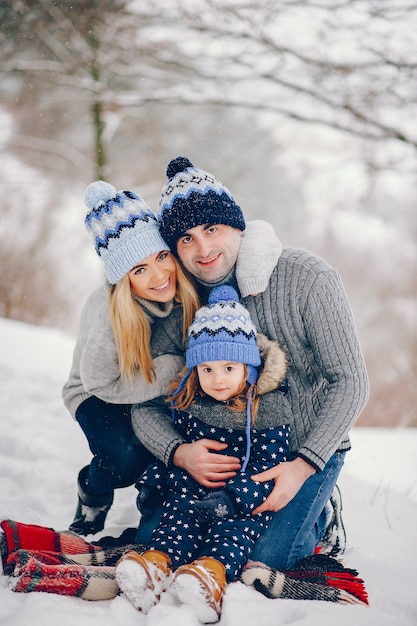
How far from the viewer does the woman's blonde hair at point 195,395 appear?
220cm

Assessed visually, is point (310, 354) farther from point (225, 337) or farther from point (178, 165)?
point (178, 165)

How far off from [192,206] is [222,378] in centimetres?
73

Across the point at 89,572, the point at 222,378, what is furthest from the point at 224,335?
the point at 89,572

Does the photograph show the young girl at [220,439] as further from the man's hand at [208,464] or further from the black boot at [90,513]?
the black boot at [90,513]

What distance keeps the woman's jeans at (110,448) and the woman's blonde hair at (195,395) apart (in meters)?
0.33

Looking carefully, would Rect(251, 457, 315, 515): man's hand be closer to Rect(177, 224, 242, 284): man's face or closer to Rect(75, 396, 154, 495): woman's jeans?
Rect(75, 396, 154, 495): woman's jeans

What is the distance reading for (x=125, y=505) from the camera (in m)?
2.79

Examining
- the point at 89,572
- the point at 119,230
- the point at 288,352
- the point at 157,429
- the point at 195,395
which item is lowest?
the point at 89,572

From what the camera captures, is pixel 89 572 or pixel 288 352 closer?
pixel 89 572

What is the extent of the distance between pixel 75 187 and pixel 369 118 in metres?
5.47

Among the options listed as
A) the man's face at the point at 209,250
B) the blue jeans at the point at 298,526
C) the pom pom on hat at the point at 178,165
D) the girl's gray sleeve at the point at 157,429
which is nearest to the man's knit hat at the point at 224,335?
the man's face at the point at 209,250

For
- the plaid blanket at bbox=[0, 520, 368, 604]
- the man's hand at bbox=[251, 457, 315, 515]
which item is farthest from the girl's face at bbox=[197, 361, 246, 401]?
the plaid blanket at bbox=[0, 520, 368, 604]

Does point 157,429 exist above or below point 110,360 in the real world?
below

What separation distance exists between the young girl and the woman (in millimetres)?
181
